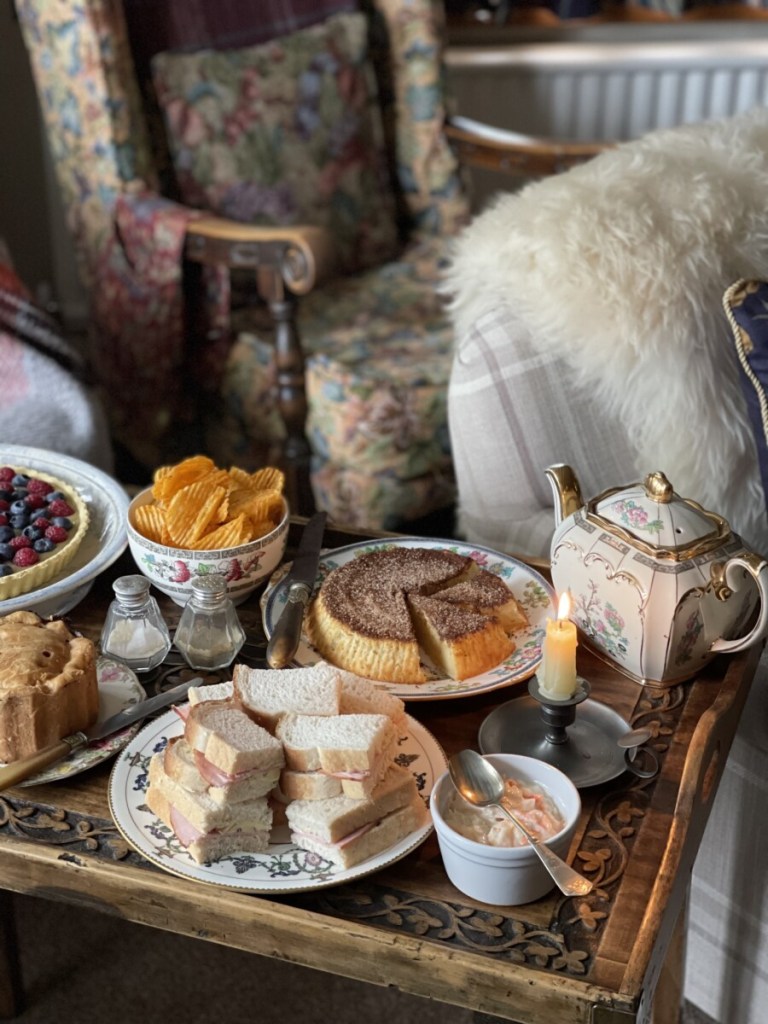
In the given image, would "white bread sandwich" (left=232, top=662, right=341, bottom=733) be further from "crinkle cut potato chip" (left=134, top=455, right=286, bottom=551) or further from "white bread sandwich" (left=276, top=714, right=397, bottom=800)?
"crinkle cut potato chip" (left=134, top=455, right=286, bottom=551)

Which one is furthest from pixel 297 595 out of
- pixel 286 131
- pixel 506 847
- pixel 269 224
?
pixel 286 131

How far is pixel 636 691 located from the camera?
3.48 feet

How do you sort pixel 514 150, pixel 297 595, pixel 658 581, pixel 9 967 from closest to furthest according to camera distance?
pixel 658 581 → pixel 297 595 → pixel 9 967 → pixel 514 150

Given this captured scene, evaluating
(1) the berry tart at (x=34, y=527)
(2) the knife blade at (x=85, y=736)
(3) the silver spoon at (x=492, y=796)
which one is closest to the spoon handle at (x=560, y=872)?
(3) the silver spoon at (x=492, y=796)

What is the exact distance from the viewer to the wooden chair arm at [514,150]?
2316mm

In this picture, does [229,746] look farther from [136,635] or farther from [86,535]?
[86,535]

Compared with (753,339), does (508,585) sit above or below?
below

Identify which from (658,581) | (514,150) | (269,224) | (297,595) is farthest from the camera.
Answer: (514,150)

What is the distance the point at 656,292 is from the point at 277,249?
0.69 m

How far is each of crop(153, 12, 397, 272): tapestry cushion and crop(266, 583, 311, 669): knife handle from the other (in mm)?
1267

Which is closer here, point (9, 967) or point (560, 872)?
point (560, 872)

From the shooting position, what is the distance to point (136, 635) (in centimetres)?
106

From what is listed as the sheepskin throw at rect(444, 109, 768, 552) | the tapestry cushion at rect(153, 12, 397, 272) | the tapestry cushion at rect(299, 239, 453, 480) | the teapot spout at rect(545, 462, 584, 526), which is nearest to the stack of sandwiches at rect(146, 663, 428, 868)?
the teapot spout at rect(545, 462, 584, 526)

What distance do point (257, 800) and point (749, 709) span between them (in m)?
0.62
